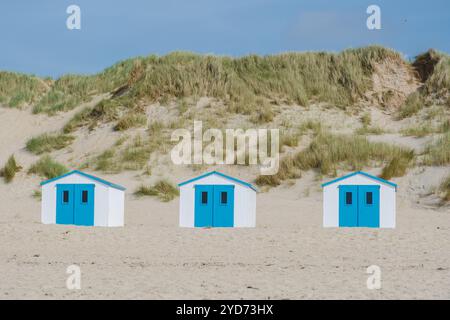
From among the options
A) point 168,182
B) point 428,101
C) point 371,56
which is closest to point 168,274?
point 168,182

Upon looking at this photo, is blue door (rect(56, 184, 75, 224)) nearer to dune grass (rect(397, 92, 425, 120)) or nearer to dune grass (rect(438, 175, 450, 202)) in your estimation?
dune grass (rect(438, 175, 450, 202))

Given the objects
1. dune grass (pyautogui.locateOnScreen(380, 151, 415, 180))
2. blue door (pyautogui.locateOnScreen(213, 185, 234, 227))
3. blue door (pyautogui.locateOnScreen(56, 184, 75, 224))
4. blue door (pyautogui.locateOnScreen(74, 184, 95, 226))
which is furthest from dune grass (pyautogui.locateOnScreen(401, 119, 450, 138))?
blue door (pyautogui.locateOnScreen(56, 184, 75, 224))

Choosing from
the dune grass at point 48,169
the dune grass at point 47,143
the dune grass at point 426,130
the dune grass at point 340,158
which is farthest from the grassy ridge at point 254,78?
the dune grass at point 48,169

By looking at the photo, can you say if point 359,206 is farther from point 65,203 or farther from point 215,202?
point 65,203

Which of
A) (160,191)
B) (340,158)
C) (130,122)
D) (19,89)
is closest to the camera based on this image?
(160,191)

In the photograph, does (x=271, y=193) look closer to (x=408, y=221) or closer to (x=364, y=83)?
(x=408, y=221)

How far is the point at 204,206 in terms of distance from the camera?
19.0 meters

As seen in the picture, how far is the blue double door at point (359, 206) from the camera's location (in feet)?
61.2

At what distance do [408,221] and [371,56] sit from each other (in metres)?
20.4

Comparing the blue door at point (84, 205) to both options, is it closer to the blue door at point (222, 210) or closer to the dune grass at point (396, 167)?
the blue door at point (222, 210)

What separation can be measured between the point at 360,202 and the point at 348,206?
304 mm

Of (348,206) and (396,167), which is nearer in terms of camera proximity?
(348,206)

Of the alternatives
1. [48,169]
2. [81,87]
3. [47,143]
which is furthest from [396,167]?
[81,87]

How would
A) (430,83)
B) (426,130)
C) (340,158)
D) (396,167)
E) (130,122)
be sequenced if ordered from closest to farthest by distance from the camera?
1. (396,167)
2. (340,158)
3. (426,130)
4. (130,122)
5. (430,83)
